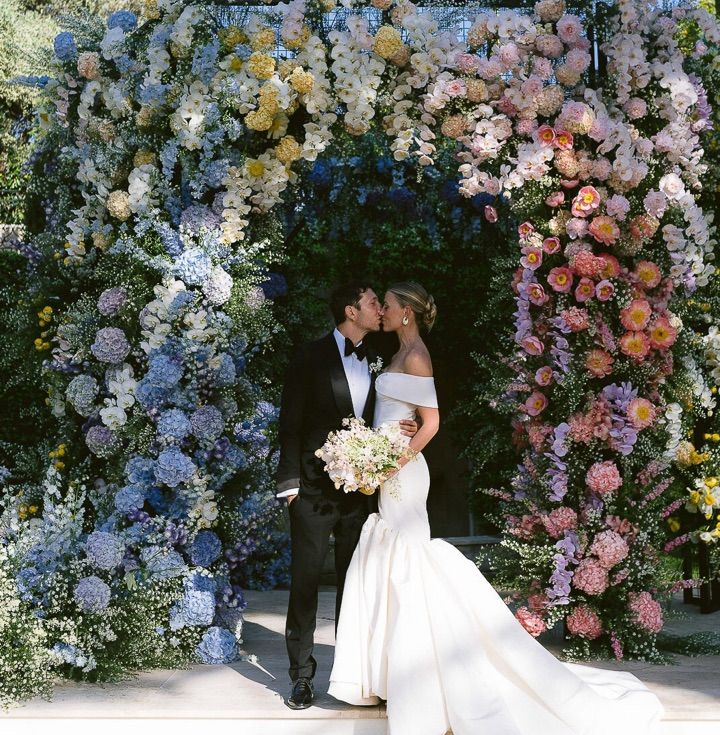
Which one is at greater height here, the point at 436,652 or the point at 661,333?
the point at 661,333

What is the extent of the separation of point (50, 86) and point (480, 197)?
2.67m

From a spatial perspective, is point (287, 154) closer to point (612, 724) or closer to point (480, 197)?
point (480, 197)

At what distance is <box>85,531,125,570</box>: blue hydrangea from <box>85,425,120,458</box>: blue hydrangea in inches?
23.2

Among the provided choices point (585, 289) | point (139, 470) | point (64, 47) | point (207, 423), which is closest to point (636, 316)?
point (585, 289)

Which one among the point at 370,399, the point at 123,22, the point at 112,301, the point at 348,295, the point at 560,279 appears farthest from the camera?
the point at 123,22

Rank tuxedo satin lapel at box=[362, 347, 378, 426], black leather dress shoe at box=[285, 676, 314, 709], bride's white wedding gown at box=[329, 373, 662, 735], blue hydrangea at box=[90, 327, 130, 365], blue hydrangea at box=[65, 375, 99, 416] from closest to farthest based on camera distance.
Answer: bride's white wedding gown at box=[329, 373, 662, 735] < black leather dress shoe at box=[285, 676, 314, 709] < tuxedo satin lapel at box=[362, 347, 378, 426] < blue hydrangea at box=[90, 327, 130, 365] < blue hydrangea at box=[65, 375, 99, 416]

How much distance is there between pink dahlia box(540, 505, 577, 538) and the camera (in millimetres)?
5062

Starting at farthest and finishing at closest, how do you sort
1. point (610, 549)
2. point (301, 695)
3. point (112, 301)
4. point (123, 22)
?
1. point (123, 22)
2. point (112, 301)
3. point (610, 549)
4. point (301, 695)

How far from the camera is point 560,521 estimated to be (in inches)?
200

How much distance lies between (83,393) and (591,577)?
2767mm

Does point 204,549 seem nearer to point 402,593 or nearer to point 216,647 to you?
point 216,647

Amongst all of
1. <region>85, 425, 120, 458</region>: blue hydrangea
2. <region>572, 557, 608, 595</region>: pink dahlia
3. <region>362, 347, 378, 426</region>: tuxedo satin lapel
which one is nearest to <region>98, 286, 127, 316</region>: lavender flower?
<region>85, 425, 120, 458</region>: blue hydrangea

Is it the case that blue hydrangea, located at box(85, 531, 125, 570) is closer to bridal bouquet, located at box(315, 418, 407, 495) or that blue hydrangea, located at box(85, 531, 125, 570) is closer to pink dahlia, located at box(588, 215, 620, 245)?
bridal bouquet, located at box(315, 418, 407, 495)

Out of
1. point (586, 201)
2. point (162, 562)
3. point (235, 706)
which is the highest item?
point (586, 201)
